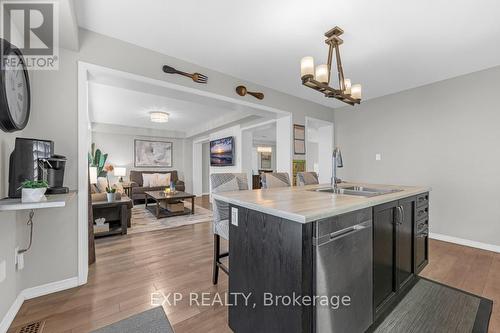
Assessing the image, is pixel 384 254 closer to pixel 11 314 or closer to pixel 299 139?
pixel 11 314

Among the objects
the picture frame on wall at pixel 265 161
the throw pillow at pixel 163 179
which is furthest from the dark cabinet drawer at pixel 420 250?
the picture frame on wall at pixel 265 161

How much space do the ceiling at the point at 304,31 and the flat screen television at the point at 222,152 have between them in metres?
2.99

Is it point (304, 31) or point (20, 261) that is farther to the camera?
point (304, 31)

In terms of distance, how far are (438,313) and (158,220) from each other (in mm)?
4215

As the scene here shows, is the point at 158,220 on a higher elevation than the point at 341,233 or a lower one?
lower

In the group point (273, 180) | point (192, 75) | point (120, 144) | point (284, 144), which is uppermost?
point (192, 75)

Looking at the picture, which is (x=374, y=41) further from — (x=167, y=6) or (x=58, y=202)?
(x=58, y=202)

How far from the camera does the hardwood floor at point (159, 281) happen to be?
1.54m

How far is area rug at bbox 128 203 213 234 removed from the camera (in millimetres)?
3769

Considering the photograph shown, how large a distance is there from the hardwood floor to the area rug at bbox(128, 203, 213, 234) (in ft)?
1.71

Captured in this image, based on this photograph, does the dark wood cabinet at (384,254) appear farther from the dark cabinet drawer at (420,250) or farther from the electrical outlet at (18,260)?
the electrical outlet at (18,260)

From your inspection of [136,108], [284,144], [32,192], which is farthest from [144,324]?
[136,108]

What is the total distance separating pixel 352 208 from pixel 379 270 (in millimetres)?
629

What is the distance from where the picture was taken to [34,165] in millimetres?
1555
